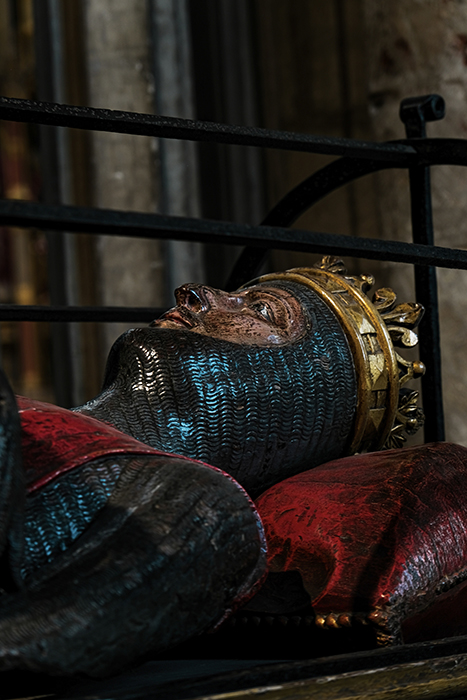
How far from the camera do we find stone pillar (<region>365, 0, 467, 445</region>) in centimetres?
303

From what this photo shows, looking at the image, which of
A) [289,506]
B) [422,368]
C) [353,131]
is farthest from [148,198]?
[289,506]

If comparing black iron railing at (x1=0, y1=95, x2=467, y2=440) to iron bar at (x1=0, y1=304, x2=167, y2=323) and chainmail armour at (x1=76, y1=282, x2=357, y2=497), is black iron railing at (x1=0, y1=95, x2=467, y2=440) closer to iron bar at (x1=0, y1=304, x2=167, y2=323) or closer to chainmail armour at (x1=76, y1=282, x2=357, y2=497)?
iron bar at (x1=0, y1=304, x2=167, y2=323)

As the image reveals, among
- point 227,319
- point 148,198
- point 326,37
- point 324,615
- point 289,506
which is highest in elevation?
point 326,37

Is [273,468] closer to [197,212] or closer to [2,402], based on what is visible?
[2,402]

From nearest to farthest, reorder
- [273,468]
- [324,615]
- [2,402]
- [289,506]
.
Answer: [2,402] → [324,615] → [289,506] → [273,468]

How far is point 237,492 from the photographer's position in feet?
3.48

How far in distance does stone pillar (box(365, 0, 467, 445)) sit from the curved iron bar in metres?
1.02

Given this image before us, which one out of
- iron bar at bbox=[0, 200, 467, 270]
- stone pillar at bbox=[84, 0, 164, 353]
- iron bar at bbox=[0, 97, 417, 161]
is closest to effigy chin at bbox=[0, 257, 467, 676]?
iron bar at bbox=[0, 200, 467, 270]

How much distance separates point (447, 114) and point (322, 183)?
3.75 feet

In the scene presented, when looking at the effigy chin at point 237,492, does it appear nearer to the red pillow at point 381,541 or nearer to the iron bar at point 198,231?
the red pillow at point 381,541

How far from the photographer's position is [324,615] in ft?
4.02

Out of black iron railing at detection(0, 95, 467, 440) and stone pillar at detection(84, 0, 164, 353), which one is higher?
stone pillar at detection(84, 0, 164, 353)

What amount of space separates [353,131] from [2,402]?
2.99m

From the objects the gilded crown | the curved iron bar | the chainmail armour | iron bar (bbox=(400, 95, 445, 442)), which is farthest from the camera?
iron bar (bbox=(400, 95, 445, 442))
